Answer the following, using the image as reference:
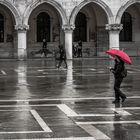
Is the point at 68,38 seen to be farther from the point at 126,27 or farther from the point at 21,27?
the point at 126,27

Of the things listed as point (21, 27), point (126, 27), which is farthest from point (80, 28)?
point (21, 27)

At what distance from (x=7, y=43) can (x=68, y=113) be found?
36006mm

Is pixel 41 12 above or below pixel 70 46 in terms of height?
above

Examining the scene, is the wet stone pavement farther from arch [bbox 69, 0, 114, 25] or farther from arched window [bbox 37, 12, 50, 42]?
arched window [bbox 37, 12, 50, 42]

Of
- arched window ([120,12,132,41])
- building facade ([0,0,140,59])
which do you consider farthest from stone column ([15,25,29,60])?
arched window ([120,12,132,41])

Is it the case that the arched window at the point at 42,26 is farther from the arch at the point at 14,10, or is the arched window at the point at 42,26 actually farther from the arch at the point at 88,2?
the arch at the point at 14,10

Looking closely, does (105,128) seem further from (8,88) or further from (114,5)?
(114,5)

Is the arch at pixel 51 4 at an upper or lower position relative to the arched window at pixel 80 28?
upper

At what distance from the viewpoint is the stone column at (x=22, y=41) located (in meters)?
45.6

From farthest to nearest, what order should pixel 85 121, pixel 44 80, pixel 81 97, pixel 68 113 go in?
pixel 44 80
pixel 81 97
pixel 68 113
pixel 85 121

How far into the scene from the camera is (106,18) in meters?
48.9

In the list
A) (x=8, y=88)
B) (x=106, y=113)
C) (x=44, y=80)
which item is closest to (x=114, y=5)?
(x=44, y=80)

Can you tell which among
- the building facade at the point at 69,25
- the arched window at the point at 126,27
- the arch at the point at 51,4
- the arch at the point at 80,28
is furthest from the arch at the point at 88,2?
the arched window at the point at 126,27

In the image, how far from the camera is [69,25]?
46438 millimetres
